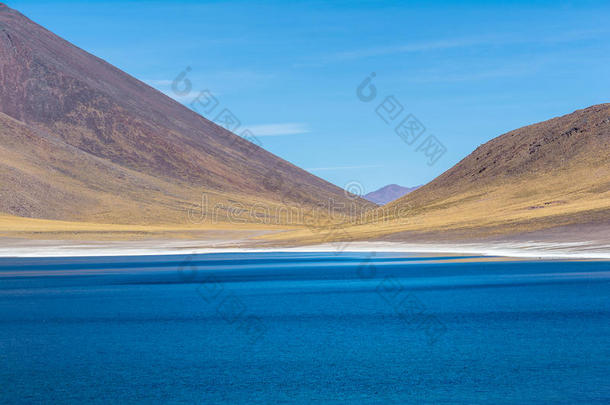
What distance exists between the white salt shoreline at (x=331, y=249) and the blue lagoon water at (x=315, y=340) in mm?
18094

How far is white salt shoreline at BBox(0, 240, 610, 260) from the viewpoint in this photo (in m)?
69.1

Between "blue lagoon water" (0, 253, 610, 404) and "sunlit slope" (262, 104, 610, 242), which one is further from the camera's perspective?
"sunlit slope" (262, 104, 610, 242)

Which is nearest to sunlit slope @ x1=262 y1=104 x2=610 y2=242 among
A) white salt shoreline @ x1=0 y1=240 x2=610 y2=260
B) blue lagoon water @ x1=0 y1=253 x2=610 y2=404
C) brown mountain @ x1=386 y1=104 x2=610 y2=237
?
brown mountain @ x1=386 y1=104 x2=610 y2=237

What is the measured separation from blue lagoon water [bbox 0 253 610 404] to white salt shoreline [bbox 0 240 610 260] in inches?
712

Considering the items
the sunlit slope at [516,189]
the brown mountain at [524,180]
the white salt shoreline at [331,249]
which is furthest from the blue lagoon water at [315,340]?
the brown mountain at [524,180]

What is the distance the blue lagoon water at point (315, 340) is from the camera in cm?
1975

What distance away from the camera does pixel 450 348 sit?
2491 centimetres

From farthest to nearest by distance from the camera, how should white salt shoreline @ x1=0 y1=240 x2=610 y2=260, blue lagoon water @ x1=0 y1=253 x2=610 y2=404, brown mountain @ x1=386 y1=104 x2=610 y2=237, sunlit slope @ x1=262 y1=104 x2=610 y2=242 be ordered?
brown mountain @ x1=386 y1=104 x2=610 y2=237, sunlit slope @ x1=262 y1=104 x2=610 y2=242, white salt shoreline @ x1=0 y1=240 x2=610 y2=260, blue lagoon water @ x1=0 y1=253 x2=610 y2=404

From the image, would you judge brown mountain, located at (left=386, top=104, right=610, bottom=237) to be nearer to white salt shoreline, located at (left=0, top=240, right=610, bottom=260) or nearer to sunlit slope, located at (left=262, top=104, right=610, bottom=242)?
sunlit slope, located at (left=262, top=104, right=610, bottom=242)

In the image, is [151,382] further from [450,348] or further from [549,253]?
[549,253]

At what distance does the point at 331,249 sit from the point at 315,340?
67.8 meters

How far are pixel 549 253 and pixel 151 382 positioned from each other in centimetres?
5316

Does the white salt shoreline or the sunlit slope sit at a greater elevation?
the sunlit slope

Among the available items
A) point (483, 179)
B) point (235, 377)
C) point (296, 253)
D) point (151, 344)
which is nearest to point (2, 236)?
point (296, 253)
